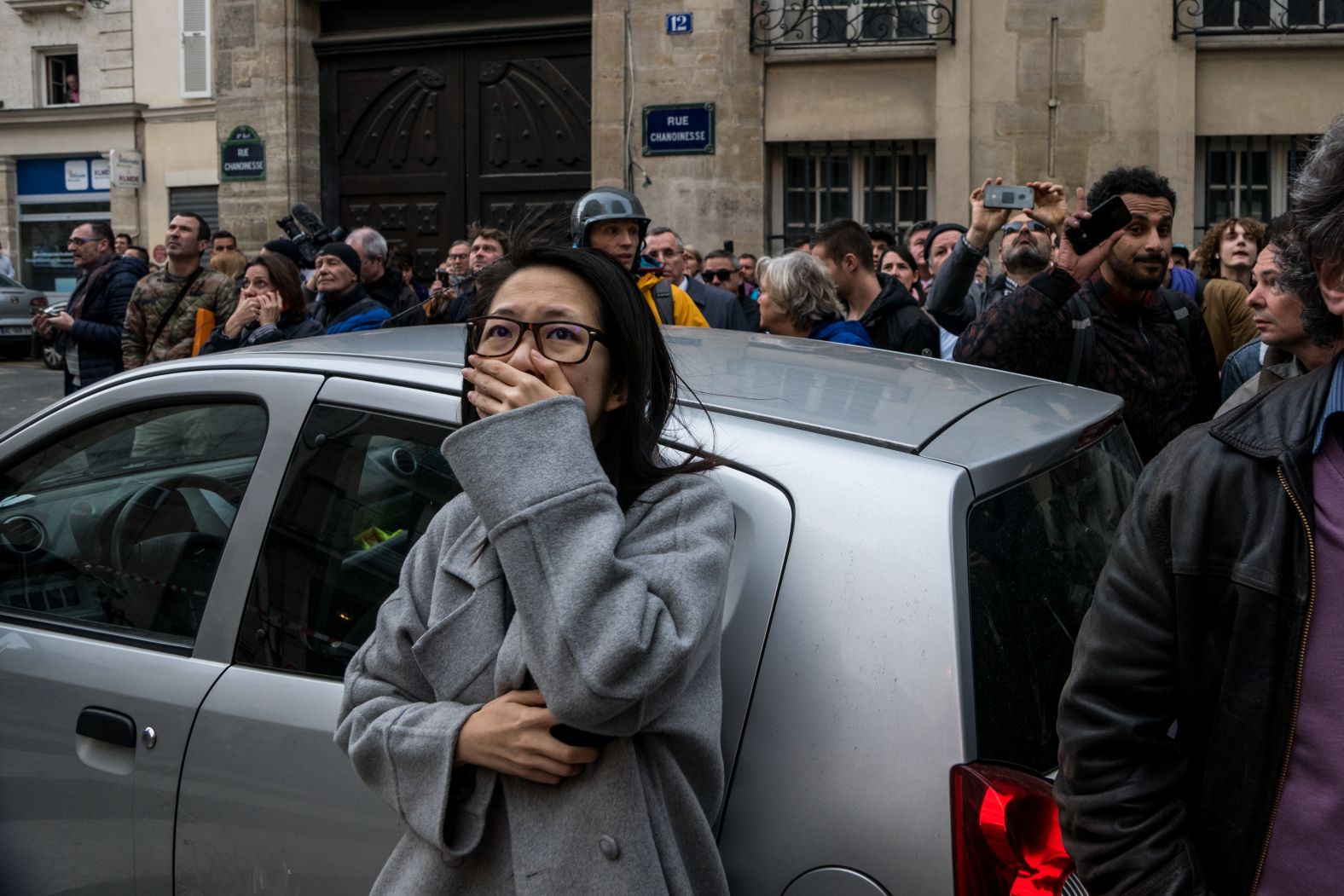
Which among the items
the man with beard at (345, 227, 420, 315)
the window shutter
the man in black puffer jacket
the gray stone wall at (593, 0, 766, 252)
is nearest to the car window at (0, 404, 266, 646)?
the man with beard at (345, 227, 420, 315)

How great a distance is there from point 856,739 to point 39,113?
87.4 feet

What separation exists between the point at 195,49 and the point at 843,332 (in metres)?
20.4

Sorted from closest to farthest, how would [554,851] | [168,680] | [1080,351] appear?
[554,851]
[168,680]
[1080,351]

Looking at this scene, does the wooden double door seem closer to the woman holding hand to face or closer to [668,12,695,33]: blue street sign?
[668,12,695,33]: blue street sign

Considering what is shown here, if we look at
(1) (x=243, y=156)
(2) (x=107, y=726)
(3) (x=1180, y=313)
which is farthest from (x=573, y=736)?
(1) (x=243, y=156)

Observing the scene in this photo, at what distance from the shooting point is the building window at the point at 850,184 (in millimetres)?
14008

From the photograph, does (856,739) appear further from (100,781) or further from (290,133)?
(290,133)

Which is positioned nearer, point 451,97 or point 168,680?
point 168,680

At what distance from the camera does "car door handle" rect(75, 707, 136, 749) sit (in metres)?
2.77

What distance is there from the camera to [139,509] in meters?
3.13

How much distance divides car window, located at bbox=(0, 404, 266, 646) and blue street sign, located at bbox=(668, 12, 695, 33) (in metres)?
11.6

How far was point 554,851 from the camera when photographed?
1.90 m

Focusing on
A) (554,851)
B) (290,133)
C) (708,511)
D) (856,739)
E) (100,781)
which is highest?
Result: (290,133)

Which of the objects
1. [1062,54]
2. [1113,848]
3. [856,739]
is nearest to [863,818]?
[856,739]
